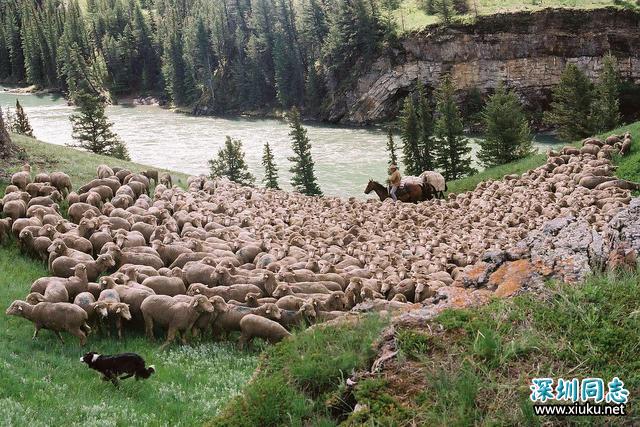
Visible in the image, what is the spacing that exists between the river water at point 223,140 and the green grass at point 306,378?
42025mm

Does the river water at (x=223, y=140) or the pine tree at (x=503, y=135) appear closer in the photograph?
the pine tree at (x=503, y=135)

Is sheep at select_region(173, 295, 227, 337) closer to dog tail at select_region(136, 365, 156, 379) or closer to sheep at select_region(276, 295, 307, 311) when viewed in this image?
sheep at select_region(276, 295, 307, 311)

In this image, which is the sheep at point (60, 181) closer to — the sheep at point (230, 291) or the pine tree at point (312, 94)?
the sheep at point (230, 291)

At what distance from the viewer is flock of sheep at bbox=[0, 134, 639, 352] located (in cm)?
1258

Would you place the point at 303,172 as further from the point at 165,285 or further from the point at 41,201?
the point at 165,285

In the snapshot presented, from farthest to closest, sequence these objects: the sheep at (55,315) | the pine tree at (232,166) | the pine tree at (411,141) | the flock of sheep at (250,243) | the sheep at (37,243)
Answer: the pine tree at (232,166) < the pine tree at (411,141) < the sheep at (37,243) < the flock of sheep at (250,243) < the sheep at (55,315)

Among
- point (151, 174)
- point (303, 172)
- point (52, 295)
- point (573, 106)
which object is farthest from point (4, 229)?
point (573, 106)

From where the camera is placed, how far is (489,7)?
286ft

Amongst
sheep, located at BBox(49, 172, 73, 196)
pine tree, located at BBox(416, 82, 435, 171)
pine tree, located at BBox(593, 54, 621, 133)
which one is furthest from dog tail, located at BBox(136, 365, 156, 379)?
pine tree, located at BBox(416, 82, 435, 171)

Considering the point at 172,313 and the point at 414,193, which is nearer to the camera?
the point at 172,313

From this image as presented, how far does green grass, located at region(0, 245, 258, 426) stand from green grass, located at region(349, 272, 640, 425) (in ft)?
12.3

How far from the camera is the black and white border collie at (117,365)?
391 inches

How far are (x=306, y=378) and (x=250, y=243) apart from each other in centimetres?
1054

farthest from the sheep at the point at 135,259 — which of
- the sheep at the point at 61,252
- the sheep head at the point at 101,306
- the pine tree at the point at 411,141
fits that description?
the pine tree at the point at 411,141
